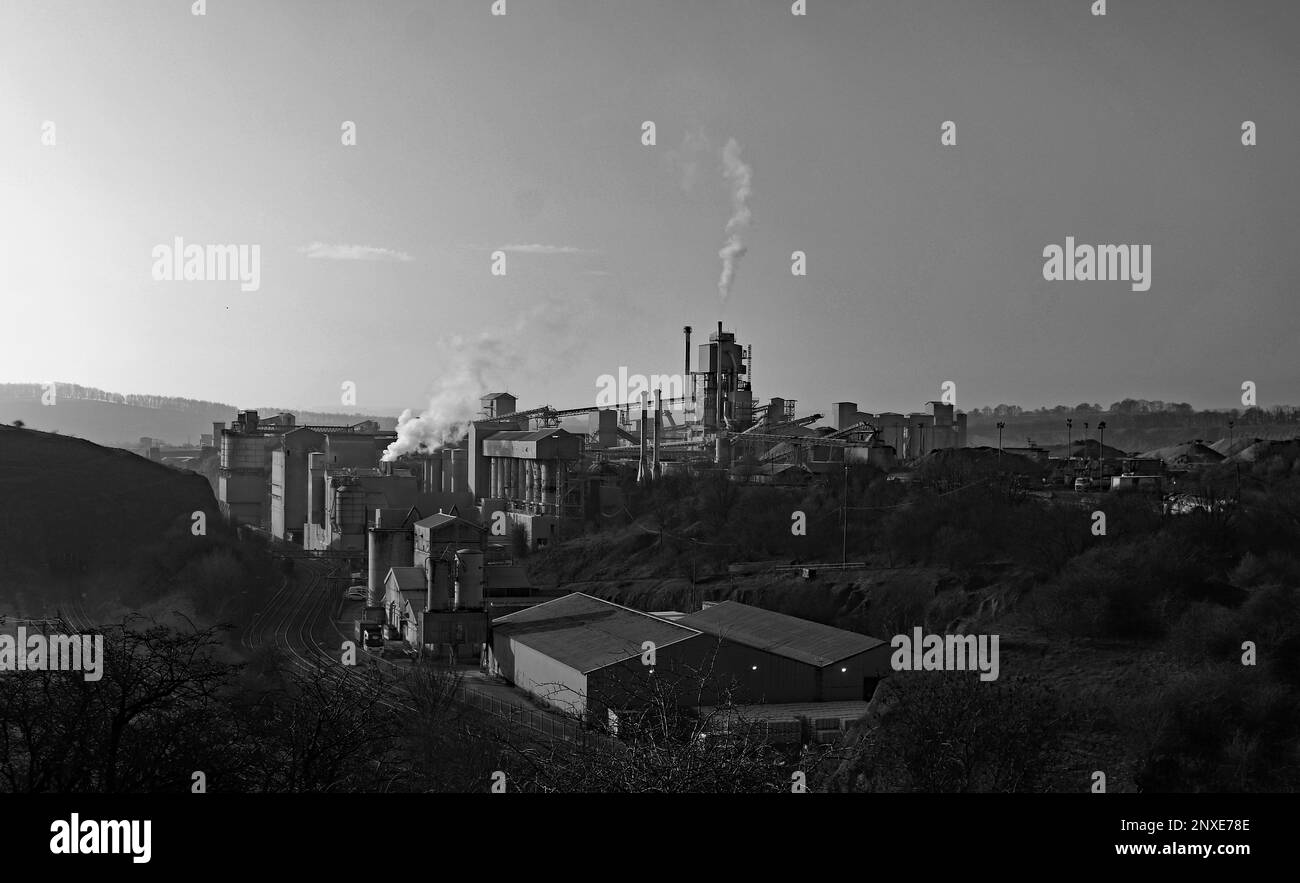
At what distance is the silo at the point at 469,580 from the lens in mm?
28109

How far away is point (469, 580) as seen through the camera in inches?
1110

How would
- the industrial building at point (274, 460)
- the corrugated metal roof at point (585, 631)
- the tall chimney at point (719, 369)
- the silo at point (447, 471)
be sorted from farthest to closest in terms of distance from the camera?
the industrial building at point (274, 460), the silo at point (447, 471), the tall chimney at point (719, 369), the corrugated metal roof at point (585, 631)

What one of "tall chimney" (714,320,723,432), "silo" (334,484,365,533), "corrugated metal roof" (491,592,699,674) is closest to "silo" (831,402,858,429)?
"tall chimney" (714,320,723,432)

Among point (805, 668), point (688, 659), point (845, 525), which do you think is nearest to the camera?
point (688, 659)

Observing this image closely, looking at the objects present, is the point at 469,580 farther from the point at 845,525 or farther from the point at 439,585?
the point at 845,525

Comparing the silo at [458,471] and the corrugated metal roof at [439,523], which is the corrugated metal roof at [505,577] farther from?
the silo at [458,471]

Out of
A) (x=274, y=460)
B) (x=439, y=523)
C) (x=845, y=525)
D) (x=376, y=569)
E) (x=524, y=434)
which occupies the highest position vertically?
(x=524, y=434)

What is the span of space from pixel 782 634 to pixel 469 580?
8.09 meters

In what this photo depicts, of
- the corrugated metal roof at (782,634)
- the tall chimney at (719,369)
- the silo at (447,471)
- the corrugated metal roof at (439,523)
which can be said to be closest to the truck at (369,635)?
the corrugated metal roof at (439,523)

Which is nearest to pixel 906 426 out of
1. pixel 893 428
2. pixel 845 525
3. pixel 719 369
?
pixel 893 428

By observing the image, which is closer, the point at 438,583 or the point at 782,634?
the point at 782,634
